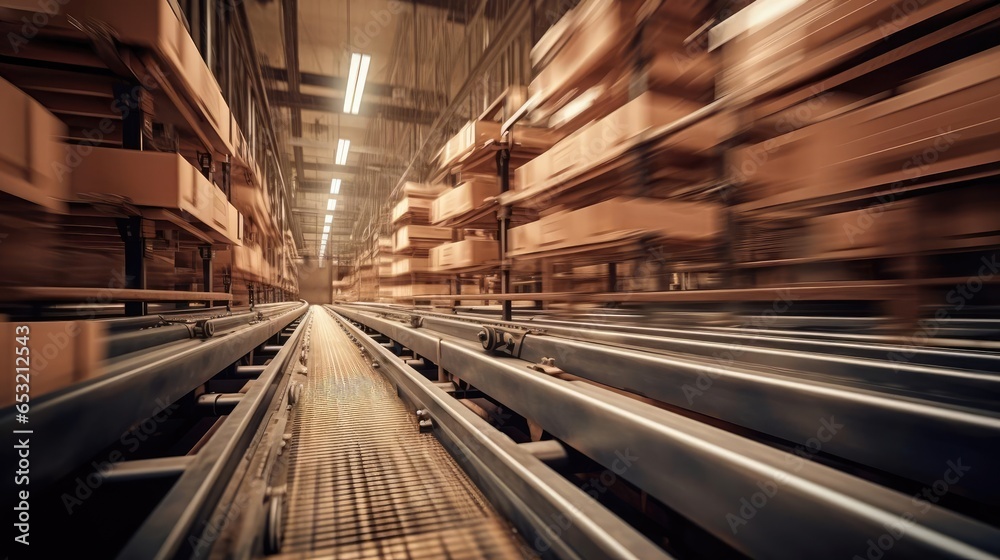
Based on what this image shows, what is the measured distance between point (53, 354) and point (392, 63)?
7.30 m

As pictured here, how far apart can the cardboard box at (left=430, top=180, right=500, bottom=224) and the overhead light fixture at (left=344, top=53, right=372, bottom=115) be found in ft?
8.77

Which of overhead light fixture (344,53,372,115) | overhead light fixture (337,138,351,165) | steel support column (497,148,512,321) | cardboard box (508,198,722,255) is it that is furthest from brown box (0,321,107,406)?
overhead light fixture (337,138,351,165)

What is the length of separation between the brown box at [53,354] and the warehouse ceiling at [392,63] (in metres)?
3.26

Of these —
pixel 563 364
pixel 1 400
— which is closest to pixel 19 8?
pixel 1 400

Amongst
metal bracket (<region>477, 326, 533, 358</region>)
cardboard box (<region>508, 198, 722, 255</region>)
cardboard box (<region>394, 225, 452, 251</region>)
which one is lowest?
metal bracket (<region>477, 326, 533, 358</region>)

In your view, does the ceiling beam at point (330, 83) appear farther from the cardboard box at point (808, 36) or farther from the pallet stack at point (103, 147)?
the cardboard box at point (808, 36)

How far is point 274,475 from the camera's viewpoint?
108cm

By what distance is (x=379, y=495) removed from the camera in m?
1.07

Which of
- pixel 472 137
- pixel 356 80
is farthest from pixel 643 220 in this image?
pixel 356 80

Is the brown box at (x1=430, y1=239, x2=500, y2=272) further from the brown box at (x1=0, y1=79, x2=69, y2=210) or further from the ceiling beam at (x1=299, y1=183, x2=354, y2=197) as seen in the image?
the ceiling beam at (x1=299, y1=183, x2=354, y2=197)

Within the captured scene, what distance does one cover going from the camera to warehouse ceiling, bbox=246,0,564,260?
4.48m

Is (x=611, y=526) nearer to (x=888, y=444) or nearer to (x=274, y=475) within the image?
(x=888, y=444)

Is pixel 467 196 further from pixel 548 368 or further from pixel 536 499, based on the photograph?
pixel 536 499

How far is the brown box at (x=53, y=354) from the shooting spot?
750mm
